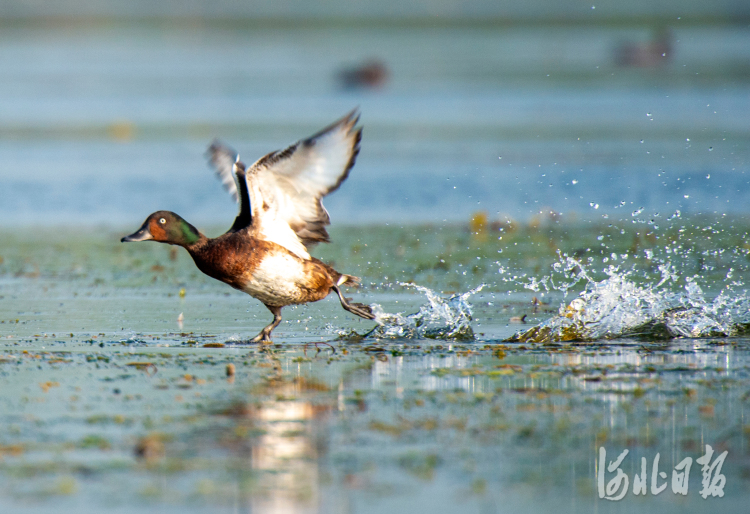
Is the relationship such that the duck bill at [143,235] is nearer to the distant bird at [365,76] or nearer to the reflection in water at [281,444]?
the reflection in water at [281,444]

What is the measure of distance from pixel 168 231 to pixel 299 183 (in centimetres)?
104

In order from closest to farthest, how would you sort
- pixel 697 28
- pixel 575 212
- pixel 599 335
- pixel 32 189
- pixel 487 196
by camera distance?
1. pixel 599 335
2. pixel 575 212
3. pixel 487 196
4. pixel 32 189
5. pixel 697 28

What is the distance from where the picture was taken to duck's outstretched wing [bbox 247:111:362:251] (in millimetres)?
7773

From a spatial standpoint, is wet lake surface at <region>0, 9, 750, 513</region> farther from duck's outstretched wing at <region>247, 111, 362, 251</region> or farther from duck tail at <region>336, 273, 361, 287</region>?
duck's outstretched wing at <region>247, 111, 362, 251</region>

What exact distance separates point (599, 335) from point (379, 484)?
11.9 ft

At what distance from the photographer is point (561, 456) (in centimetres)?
459

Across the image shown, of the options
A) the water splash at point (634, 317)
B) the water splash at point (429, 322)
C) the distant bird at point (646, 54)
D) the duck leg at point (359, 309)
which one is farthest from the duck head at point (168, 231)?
the distant bird at point (646, 54)

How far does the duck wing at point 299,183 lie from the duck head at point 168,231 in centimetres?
36

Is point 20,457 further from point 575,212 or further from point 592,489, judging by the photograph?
point 575,212

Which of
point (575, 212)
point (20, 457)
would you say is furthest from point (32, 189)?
point (20, 457)

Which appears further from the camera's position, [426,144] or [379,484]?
[426,144]

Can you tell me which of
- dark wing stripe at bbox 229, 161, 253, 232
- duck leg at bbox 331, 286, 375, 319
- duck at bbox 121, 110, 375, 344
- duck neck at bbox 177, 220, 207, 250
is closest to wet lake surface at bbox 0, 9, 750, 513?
duck leg at bbox 331, 286, 375, 319

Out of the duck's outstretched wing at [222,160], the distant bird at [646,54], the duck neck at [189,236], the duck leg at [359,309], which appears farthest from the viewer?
the distant bird at [646,54]

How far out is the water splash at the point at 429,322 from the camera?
7789 mm
